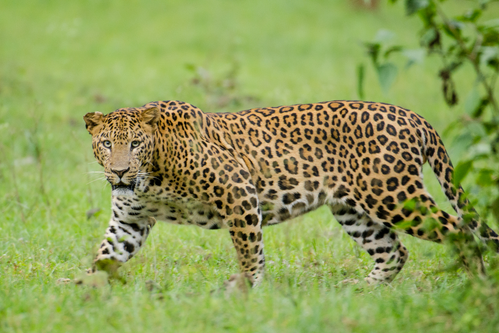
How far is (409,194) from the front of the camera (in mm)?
5355

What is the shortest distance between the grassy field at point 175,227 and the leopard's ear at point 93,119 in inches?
49.2

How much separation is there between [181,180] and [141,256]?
132 centimetres

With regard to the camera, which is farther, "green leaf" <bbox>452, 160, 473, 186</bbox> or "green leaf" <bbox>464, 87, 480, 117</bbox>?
"green leaf" <bbox>452, 160, 473, 186</bbox>

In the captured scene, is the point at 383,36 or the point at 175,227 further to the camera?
the point at 175,227

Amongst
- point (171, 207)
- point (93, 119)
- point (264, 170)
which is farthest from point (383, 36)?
point (93, 119)

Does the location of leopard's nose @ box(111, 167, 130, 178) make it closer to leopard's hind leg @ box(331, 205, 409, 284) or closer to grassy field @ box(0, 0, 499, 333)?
grassy field @ box(0, 0, 499, 333)

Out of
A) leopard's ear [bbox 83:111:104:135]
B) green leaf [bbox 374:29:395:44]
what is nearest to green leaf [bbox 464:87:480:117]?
green leaf [bbox 374:29:395:44]

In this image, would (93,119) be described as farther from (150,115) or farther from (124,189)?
(124,189)

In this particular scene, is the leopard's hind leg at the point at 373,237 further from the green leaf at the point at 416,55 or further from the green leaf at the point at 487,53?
the green leaf at the point at 416,55

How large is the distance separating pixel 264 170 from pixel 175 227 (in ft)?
8.03

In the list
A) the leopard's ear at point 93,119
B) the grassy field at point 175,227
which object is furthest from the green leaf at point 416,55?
the leopard's ear at point 93,119

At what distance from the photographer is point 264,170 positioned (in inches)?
228

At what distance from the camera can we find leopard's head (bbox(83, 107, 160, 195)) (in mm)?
5199

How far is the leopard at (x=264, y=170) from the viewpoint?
5.36 meters
